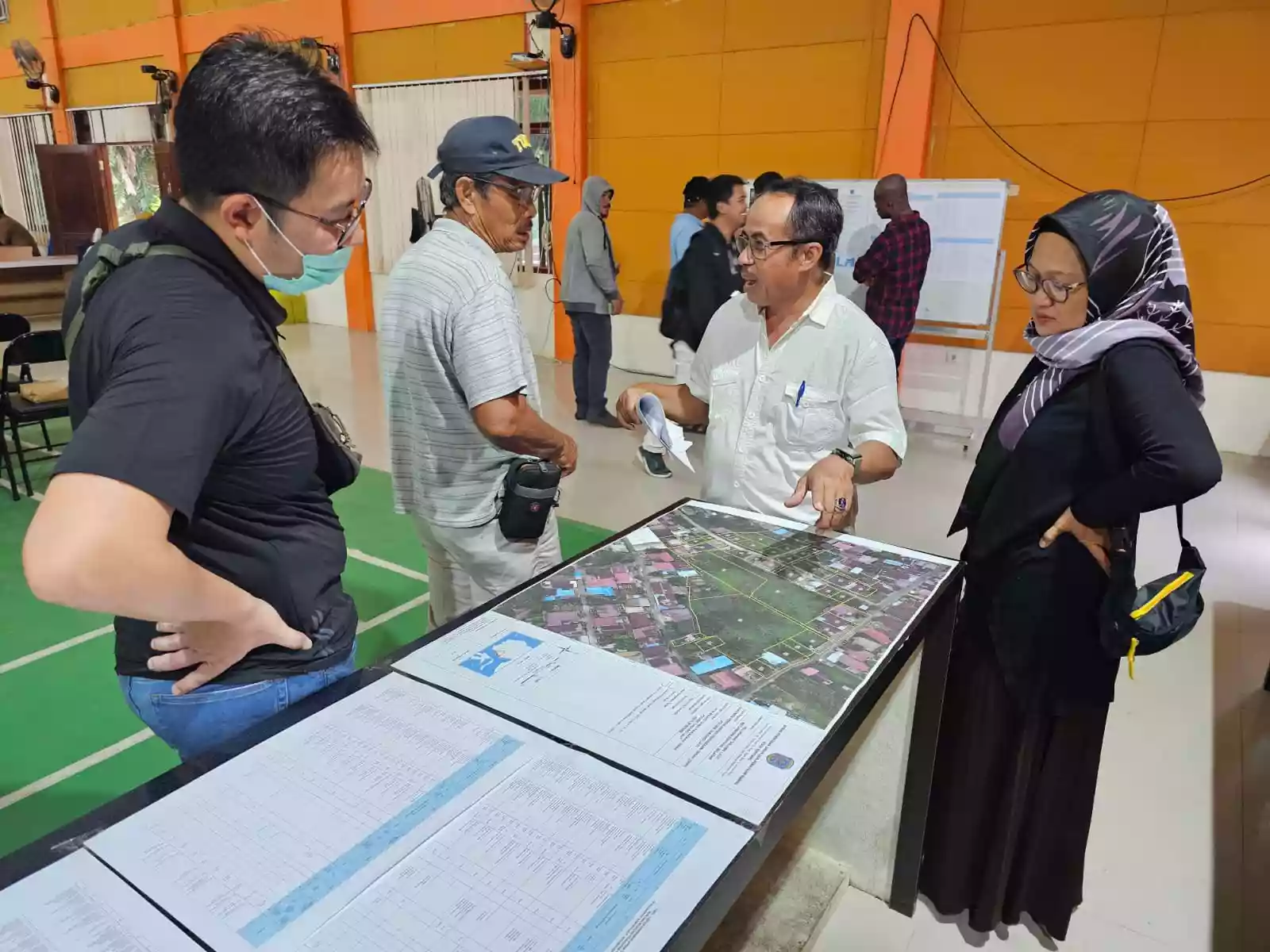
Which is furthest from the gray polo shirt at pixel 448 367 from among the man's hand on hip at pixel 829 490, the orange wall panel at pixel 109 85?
the orange wall panel at pixel 109 85

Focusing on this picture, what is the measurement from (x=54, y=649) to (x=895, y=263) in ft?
14.9

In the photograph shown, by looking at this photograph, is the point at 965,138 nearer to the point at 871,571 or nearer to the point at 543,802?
the point at 871,571

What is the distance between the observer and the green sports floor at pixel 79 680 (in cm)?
205

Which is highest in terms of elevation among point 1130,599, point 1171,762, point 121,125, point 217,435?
point 121,125

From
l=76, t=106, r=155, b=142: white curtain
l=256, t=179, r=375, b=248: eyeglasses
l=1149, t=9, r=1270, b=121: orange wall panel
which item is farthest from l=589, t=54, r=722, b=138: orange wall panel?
l=76, t=106, r=155, b=142: white curtain

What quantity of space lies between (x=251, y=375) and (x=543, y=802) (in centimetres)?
56

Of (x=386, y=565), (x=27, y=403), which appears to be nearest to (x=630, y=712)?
(x=386, y=565)

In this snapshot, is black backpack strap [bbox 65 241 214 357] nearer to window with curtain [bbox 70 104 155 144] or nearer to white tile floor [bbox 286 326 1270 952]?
white tile floor [bbox 286 326 1270 952]

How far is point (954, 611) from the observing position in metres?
1.53

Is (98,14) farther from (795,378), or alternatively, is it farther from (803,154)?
(795,378)

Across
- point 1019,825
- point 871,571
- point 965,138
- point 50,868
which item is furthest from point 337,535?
point 965,138

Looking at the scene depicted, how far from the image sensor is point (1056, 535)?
1.47 m

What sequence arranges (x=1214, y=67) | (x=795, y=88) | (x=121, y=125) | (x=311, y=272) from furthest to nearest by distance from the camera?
(x=121, y=125), (x=795, y=88), (x=1214, y=67), (x=311, y=272)

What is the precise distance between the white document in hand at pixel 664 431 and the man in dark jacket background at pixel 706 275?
281cm
